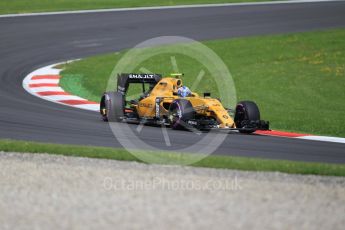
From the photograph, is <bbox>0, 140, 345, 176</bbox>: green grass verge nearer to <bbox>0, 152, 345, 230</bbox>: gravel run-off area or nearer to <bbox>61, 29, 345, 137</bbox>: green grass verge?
<bbox>0, 152, 345, 230</bbox>: gravel run-off area

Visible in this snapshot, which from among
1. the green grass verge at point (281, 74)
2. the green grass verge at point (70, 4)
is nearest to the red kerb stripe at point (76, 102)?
the green grass verge at point (281, 74)

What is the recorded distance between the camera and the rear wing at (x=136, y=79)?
1736 centimetres

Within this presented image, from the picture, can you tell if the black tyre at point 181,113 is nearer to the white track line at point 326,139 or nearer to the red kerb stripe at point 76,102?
the white track line at point 326,139

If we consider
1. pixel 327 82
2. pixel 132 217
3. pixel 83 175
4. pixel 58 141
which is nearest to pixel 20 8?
pixel 327 82

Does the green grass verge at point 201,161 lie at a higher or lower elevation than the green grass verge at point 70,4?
lower

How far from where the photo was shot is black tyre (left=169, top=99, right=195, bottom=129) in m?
15.3

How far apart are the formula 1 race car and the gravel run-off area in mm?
3350

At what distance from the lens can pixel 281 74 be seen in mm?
22703

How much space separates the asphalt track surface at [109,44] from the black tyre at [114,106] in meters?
0.26

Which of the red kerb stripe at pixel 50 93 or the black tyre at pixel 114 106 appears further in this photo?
the red kerb stripe at pixel 50 93

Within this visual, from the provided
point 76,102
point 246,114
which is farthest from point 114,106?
point 76,102

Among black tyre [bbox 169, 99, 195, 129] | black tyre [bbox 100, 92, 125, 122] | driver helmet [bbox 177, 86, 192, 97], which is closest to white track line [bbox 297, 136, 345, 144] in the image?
black tyre [bbox 169, 99, 195, 129]

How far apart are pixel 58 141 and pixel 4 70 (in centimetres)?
996

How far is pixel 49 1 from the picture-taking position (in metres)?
35.2
